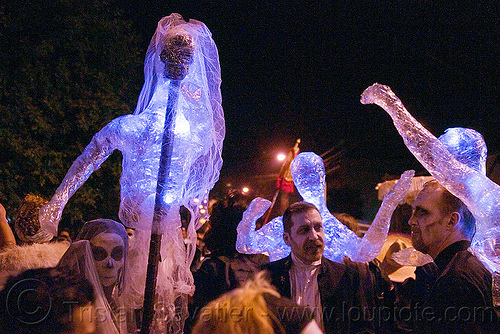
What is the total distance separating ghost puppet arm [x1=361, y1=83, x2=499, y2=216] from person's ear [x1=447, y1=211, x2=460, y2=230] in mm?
344

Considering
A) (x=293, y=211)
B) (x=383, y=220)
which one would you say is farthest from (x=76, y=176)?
(x=383, y=220)

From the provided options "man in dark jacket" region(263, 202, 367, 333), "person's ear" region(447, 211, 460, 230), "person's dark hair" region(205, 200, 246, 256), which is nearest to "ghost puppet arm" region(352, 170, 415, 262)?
"man in dark jacket" region(263, 202, 367, 333)

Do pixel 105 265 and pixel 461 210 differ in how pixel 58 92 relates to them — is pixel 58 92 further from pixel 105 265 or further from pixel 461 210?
pixel 461 210

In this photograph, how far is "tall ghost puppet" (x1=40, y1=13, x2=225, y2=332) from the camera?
2.10m

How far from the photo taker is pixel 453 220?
2273 millimetres

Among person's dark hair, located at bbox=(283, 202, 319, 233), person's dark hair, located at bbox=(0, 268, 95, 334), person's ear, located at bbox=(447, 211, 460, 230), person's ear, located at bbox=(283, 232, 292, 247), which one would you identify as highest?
person's dark hair, located at bbox=(283, 202, 319, 233)

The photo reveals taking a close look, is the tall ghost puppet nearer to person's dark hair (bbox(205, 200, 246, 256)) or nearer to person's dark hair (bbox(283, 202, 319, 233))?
person's dark hair (bbox(283, 202, 319, 233))

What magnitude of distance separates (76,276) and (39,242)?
0.68m

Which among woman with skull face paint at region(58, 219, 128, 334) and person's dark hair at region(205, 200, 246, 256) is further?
person's dark hair at region(205, 200, 246, 256)

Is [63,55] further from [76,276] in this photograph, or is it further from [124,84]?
[76,276]

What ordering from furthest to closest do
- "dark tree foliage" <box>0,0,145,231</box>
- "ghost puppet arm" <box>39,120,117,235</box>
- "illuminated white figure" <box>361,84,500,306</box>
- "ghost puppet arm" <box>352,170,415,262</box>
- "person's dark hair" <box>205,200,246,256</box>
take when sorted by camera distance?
"dark tree foliage" <box>0,0,145,231</box>, "person's dark hair" <box>205,200,246,256</box>, "ghost puppet arm" <box>352,170,415,262</box>, "ghost puppet arm" <box>39,120,117,235</box>, "illuminated white figure" <box>361,84,500,306</box>

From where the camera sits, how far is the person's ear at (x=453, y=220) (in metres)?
2.27

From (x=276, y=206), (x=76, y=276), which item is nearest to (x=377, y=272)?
(x=76, y=276)

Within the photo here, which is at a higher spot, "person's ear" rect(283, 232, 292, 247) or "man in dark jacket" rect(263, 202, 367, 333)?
"person's ear" rect(283, 232, 292, 247)
